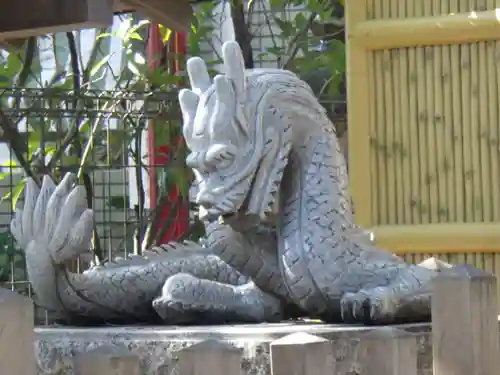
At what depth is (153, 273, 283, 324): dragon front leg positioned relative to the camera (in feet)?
5.98

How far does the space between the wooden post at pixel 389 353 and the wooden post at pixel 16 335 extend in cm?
34

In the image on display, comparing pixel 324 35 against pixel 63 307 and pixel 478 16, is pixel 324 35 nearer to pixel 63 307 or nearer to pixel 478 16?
pixel 478 16

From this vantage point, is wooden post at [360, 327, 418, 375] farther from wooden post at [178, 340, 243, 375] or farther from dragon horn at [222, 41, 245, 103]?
dragon horn at [222, 41, 245, 103]

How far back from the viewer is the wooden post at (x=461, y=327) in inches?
43.7

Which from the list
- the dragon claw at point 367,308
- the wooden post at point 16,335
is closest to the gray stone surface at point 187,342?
the dragon claw at point 367,308

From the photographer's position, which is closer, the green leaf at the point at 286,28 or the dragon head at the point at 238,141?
the dragon head at the point at 238,141

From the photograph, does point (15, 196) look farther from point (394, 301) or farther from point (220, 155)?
point (394, 301)

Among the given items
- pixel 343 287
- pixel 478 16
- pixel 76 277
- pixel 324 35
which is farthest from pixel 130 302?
pixel 324 35

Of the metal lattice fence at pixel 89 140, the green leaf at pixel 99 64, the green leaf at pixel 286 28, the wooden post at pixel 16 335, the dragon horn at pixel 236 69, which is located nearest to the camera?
the wooden post at pixel 16 335

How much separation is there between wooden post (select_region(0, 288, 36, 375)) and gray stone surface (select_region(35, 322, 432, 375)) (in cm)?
55

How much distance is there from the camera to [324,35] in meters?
4.54

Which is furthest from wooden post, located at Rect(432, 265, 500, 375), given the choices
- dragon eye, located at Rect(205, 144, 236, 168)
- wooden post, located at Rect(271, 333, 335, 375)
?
dragon eye, located at Rect(205, 144, 236, 168)

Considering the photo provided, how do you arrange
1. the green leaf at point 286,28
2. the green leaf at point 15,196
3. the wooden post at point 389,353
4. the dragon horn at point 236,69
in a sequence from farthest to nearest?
the green leaf at point 286,28
the green leaf at point 15,196
the dragon horn at point 236,69
the wooden post at point 389,353

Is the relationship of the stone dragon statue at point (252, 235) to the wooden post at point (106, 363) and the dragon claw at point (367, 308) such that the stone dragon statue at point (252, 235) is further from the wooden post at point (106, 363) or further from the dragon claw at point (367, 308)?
the wooden post at point (106, 363)
